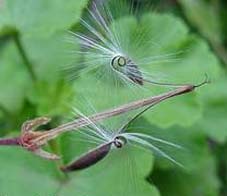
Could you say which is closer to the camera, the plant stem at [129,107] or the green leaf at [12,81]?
the plant stem at [129,107]

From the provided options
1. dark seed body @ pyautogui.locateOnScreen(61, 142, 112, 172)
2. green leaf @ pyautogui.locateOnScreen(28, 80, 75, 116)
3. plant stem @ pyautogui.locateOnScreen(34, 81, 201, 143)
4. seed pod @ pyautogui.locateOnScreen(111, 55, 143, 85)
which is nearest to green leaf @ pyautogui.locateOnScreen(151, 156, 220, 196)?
green leaf @ pyautogui.locateOnScreen(28, 80, 75, 116)

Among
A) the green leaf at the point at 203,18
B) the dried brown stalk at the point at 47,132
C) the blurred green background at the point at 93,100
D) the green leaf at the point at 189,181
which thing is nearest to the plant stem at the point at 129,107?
the dried brown stalk at the point at 47,132

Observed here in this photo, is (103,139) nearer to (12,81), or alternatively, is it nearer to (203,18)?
(12,81)

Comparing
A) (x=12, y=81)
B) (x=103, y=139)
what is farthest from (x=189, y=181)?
(x=103, y=139)

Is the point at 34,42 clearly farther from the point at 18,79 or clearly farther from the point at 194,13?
the point at 194,13

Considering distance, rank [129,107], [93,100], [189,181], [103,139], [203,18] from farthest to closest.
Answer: [203,18] < [189,181] < [93,100] < [103,139] < [129,107]

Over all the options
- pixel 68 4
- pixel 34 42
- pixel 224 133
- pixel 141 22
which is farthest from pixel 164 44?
pixel 34 42

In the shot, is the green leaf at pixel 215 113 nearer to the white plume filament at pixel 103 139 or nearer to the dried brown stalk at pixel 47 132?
the white plume filament at pixel 103 139

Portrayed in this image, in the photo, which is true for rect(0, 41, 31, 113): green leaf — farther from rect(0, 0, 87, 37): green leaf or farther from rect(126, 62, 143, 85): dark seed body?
rect(126, 62, 143, 85): dark seed body
